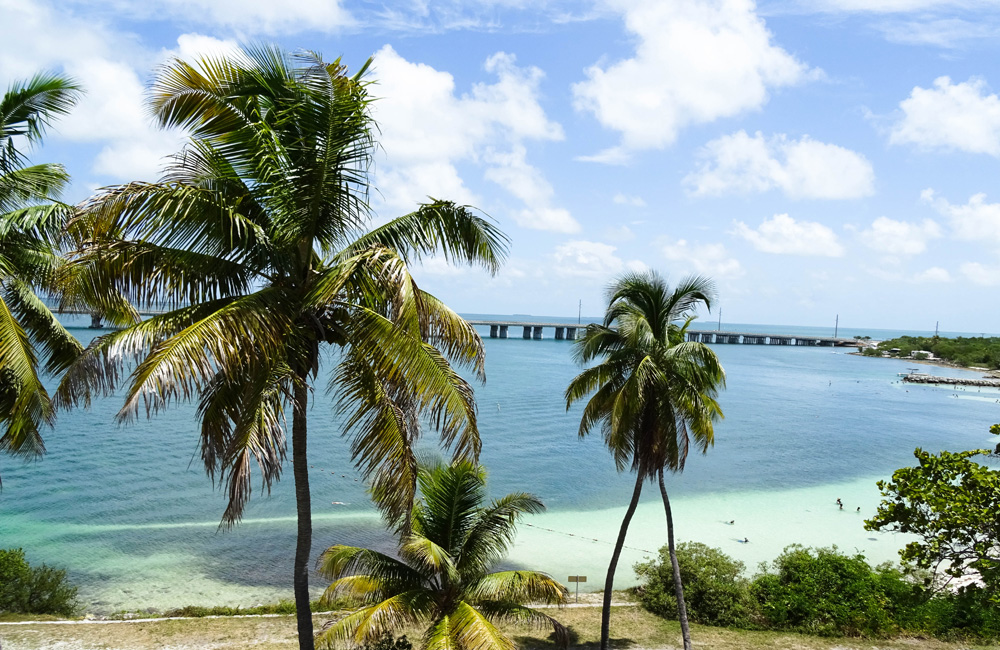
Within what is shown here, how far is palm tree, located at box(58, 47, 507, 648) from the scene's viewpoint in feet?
22.7

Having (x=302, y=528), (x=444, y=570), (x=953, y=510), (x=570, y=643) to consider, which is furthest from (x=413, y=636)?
(x=953, y=510)

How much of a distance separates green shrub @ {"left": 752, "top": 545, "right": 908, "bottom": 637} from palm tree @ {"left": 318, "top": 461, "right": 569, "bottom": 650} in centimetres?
1039

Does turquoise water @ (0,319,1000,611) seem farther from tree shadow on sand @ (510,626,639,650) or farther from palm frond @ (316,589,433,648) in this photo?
tree shadow on sand @ (510,626,639,650)

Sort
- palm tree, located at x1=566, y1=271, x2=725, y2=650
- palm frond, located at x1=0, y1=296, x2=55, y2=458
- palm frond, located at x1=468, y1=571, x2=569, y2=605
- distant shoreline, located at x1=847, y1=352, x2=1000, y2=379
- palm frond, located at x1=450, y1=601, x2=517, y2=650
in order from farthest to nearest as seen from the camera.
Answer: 1. distant shoreline, located at x1=847, y1=352, x2=1000, y2=379
2. palm tree, located at x1=566, y1=271, x2=725, y2=650
3. palm frond, located at x1=468, y1=571, x2=569, y2=605
4. palm frond, located at x1=450, y1=601, x2=517, y2=650
5. palm frond, located at x1=0, y1=296, x2=55, y2=458

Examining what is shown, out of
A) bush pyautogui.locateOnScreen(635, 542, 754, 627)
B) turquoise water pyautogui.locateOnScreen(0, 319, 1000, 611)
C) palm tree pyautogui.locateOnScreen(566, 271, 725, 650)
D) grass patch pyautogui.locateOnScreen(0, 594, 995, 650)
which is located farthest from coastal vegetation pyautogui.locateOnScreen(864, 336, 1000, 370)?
palm tree pyautogui.locateOnScreen(566, 271, 725, 650)

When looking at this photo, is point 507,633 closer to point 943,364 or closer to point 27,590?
point 27,590

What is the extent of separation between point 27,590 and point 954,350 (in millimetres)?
160346

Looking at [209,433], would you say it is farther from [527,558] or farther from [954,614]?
[527,558]

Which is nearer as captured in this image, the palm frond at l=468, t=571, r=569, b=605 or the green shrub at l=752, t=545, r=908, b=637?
the palm frond at l=468, t=571, r=569, b=605

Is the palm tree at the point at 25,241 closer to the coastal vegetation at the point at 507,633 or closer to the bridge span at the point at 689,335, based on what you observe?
the coastal vegetation at the point at 507,633

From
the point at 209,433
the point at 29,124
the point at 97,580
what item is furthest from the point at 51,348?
the point at 97,580

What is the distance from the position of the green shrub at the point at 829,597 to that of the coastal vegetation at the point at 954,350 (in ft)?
421

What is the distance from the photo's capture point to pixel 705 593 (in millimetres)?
19609

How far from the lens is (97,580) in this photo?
23.5 m
